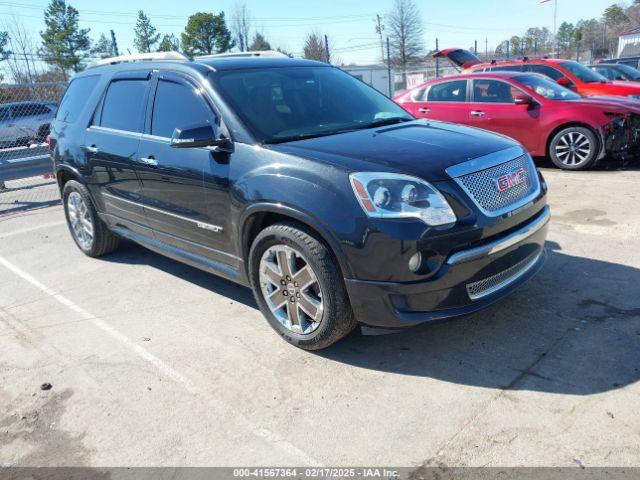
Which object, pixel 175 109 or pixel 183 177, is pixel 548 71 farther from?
pixel 183 177

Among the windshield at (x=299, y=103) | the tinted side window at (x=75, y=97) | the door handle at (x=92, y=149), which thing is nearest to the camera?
the windshield at (x=299, y=103)

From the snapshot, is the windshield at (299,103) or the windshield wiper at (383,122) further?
the windshield wiper at (383,122)

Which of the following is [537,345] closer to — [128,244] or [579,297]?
[579,297]

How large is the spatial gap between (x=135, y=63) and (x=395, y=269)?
326 centimetres

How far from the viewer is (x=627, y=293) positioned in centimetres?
396

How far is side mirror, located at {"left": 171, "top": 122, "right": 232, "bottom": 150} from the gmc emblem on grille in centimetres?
177

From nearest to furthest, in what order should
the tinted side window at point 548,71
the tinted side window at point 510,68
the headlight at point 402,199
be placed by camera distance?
the headlight at point 402,199 → the tinted side window at point 548,71 → the tinted side window at point 510,68

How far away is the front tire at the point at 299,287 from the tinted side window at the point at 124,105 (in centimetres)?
180

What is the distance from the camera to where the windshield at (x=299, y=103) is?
3.72 meters

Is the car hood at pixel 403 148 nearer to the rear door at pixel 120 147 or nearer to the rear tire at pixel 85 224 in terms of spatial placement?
the rear door at pixel 120 147

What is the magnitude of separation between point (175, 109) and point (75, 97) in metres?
2.19

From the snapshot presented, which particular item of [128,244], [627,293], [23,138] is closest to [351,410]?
[627,293]

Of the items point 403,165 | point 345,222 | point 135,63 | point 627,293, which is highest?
point 135,63

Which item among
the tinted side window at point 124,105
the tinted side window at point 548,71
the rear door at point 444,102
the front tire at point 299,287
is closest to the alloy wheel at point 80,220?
the tinted side window at point 124,105
